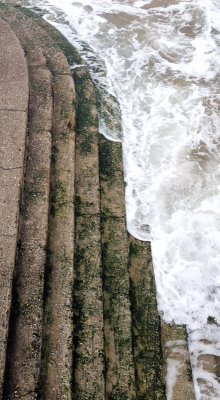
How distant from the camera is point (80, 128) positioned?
4.41 metres

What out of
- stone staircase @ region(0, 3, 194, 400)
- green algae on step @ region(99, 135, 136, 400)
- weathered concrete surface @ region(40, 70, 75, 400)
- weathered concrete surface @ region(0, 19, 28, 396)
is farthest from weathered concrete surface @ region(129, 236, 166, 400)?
weathered concrete surface @ region(0, 19, 28, 396)

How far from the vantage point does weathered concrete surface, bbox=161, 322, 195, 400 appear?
9.27 ft

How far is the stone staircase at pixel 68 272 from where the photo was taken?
2.59m

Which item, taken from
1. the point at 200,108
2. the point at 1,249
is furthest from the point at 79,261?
the point at 200,108

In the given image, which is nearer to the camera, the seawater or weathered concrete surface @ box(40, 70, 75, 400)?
weathered concrete surface @ box(40, 70, 75, 400)

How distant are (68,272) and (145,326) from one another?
89cm

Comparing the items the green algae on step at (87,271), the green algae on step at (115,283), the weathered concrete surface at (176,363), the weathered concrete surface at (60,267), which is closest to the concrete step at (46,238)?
the weathered concrete surface at (60,267)

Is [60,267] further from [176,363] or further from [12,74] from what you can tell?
[12,74]

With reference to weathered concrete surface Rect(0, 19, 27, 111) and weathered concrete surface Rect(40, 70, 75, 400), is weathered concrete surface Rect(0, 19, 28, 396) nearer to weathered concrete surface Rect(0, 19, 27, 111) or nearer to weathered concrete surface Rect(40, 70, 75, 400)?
weathered concrete surface Rect(0, 19, 27, 111)

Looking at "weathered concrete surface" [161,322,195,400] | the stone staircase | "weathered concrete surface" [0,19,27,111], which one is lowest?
"weathered concrete surface" [161,322,195,400]

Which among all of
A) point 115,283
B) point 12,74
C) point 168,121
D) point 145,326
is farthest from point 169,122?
point 145,326

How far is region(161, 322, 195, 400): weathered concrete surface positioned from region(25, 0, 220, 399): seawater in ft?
0.38

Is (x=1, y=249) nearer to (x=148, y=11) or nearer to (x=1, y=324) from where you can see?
(x=1, y=324)

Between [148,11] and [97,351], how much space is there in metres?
7.27
